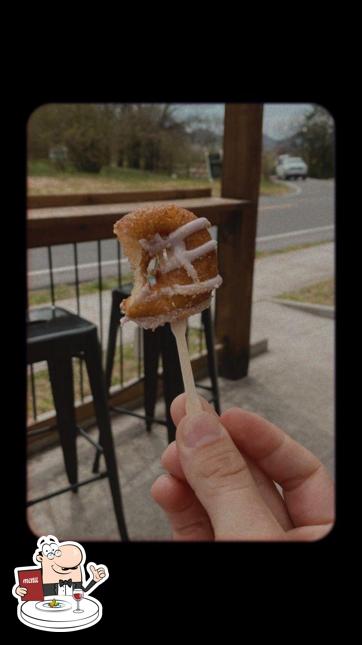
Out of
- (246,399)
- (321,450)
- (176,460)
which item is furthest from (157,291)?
(246,399)

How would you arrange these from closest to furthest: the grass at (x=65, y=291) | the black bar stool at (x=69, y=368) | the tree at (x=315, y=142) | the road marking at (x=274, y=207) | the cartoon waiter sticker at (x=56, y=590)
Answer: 1. the cartoon waiter sticker at (x=56, y=590)
2. the black bar stool at (x=69, y=368)
3. the grass at (x=65, y=291)
4. the tree at (x=315, y=142)
5. the road marking at (x=274, y=207)

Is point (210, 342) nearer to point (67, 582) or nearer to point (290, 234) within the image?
point (67, 582)

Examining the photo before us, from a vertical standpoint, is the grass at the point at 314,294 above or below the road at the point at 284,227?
below

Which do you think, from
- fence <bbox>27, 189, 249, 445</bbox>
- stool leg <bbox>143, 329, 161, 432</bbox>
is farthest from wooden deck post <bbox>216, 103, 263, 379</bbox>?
stool leg <bbox>143, 329, 161, 432</bbox>

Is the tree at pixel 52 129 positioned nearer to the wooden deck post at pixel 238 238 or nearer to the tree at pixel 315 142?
the wooden deck post at pixel 238 238

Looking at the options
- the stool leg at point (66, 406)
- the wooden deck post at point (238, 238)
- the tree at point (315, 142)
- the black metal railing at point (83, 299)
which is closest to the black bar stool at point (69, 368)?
the stool leg at point (66, 406)

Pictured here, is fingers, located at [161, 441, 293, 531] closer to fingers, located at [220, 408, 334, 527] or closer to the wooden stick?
fingers, located at [220, 408, 334, 527]
